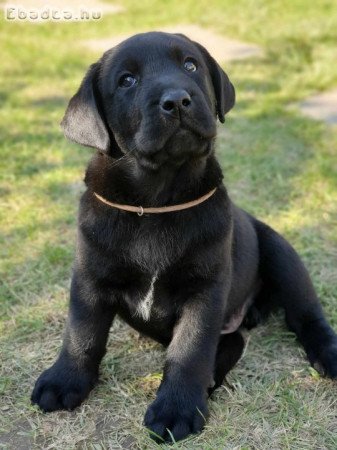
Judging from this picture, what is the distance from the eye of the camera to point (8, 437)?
2377 millimetres

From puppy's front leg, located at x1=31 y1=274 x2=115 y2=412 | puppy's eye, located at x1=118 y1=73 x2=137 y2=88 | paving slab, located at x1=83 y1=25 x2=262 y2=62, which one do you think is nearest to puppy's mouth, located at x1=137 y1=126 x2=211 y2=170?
puppy's eye, located at x1=118 y1=73 x2=137 y2=88

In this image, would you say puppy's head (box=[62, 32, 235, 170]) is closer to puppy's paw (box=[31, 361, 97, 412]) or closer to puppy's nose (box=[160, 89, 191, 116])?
puppy's nose (box=[160, 89, 191, 116])

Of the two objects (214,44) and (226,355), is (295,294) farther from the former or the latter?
(214,44)

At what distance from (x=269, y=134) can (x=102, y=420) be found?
338 cm

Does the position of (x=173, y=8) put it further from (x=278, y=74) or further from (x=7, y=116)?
(x=7, y=116)

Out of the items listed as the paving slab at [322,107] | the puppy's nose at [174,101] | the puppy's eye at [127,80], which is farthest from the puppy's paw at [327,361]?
the paving slab at [322,107]

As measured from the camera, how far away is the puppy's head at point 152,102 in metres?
2.23

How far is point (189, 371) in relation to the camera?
7.76 ft

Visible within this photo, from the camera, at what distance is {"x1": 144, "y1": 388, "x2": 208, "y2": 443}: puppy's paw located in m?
2.30

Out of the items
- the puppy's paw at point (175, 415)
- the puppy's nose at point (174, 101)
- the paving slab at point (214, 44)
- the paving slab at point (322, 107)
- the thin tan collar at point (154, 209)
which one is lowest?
the paving slab at point (214, 44)

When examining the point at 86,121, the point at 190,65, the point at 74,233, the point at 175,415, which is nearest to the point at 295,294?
the point at 175,415

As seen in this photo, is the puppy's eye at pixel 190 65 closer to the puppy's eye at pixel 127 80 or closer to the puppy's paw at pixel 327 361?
the puppy's eye at pixel 127 80

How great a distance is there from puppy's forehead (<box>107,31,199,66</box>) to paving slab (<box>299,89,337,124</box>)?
3.24 m

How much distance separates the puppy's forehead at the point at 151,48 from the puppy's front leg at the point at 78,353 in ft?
2.71
